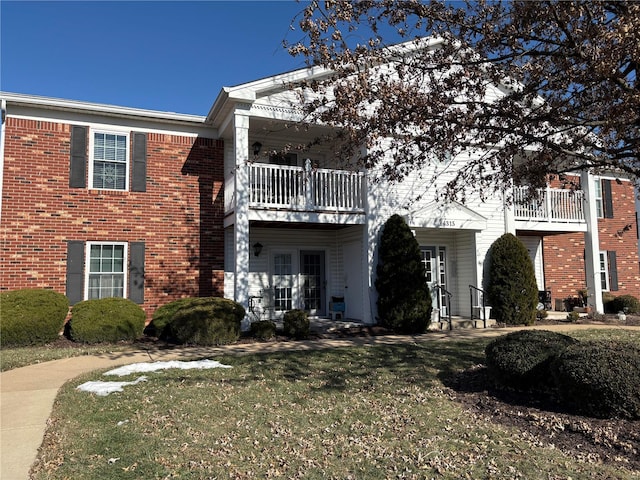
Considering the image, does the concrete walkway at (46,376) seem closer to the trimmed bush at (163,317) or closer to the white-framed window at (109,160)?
the trimmed bush at (163,317)

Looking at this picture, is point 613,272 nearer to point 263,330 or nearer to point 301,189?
point 301,189

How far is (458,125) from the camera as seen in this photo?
6742 mm

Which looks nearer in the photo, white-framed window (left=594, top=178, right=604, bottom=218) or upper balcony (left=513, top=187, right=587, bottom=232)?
upper balcony (left=513, top=187, right=587, bottom=232)

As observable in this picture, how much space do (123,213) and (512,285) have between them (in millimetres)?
11427

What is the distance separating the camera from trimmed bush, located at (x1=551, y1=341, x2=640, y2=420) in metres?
5.07

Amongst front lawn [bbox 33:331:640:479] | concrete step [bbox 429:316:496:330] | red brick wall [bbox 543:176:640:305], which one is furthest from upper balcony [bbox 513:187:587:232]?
front lawn [bbox 33:331:640:479]

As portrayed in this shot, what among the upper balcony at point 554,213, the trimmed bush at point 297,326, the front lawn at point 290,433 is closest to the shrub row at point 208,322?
the trimmed bush at point 297,326

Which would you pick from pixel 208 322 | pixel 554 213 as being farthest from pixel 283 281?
pixel 554 213

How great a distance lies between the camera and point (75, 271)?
39.8 feet

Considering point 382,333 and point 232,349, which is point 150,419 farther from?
point 382,333

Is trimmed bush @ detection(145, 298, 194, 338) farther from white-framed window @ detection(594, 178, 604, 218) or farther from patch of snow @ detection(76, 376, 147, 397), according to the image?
white-framed window @ detection(594, 178, 604, 218)

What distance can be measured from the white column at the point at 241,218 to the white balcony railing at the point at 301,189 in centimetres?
20

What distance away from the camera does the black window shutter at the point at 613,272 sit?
763 inches

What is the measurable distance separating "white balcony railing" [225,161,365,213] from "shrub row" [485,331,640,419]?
704cm
